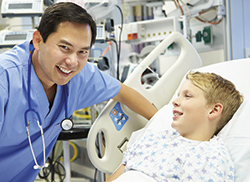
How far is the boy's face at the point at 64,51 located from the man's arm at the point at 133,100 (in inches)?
14.0

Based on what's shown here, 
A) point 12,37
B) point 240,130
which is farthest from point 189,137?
point 12,37

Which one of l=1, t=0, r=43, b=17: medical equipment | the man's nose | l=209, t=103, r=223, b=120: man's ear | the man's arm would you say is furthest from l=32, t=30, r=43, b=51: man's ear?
l=1, t=0, r=43, b=17: medical equipment

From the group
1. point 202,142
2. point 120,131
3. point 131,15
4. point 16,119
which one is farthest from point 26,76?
point 131,15

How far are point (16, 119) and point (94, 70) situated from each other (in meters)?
0.51

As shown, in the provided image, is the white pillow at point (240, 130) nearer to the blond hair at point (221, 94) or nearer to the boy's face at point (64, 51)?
the blond hair at point (221, 94)

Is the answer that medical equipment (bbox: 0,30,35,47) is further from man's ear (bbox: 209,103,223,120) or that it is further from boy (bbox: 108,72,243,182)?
man's ear (bbox: 209,103,223,120)

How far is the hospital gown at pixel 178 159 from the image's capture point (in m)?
1.13

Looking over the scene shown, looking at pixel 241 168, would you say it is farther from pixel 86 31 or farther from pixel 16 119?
pixel 16 119

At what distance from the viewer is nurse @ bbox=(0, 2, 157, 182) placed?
132 cm

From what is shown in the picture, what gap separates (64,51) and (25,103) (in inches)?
11.8

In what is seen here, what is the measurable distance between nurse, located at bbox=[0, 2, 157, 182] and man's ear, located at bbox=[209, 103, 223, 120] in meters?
0.45

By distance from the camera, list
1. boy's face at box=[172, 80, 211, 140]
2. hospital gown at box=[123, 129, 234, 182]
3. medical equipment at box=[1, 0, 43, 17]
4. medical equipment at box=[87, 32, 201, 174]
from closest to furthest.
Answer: hospital gown at box=[123, 129, 234, 182] → boy's face at box=[172, 80, 211, 140] → medical equipment at box=[87, 32, 201, 174] → medical equipment at box=[1, 0, 43, 17]

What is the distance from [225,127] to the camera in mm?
1360

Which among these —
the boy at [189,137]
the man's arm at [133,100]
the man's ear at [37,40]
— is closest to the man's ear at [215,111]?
the boy at [189,137]
